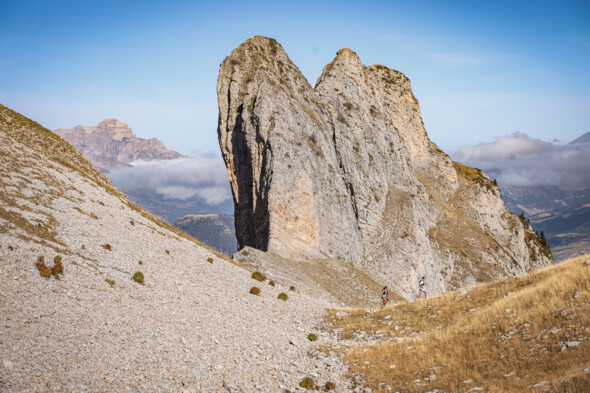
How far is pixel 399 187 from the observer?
3531 inches

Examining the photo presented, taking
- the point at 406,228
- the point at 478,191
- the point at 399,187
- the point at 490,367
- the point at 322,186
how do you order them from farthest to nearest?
the point at 478,191 → the point at 399,187 → the point at 406,228 → the point at 322,186 → the point at 490,367

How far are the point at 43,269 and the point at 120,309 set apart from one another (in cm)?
467

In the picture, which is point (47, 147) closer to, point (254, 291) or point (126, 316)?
point (254, 291)

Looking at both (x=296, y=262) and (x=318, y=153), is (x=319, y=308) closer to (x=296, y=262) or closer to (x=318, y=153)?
(x=296, y=262)

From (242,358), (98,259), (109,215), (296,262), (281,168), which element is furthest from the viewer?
(281,168)

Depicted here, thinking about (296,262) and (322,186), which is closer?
(296,262)

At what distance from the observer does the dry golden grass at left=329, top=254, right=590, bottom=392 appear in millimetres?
15641

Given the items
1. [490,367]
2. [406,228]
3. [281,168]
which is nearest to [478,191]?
[406,228]

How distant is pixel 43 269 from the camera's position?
1980 cm

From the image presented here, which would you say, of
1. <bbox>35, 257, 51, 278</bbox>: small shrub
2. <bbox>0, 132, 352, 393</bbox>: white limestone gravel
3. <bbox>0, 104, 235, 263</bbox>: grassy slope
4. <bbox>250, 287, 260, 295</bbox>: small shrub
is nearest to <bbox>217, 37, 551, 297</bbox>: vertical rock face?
<bbox>0, 104, 235, 263</bbox>: grassy slope

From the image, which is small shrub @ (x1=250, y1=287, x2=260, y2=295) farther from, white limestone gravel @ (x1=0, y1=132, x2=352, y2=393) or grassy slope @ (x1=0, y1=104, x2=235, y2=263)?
grassy slope @ (x1=0, y1=104, x2=235, y2=263)

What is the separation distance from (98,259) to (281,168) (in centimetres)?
3833

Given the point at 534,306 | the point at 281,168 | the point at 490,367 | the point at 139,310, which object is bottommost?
the point at 490,367

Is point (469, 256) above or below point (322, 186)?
below
